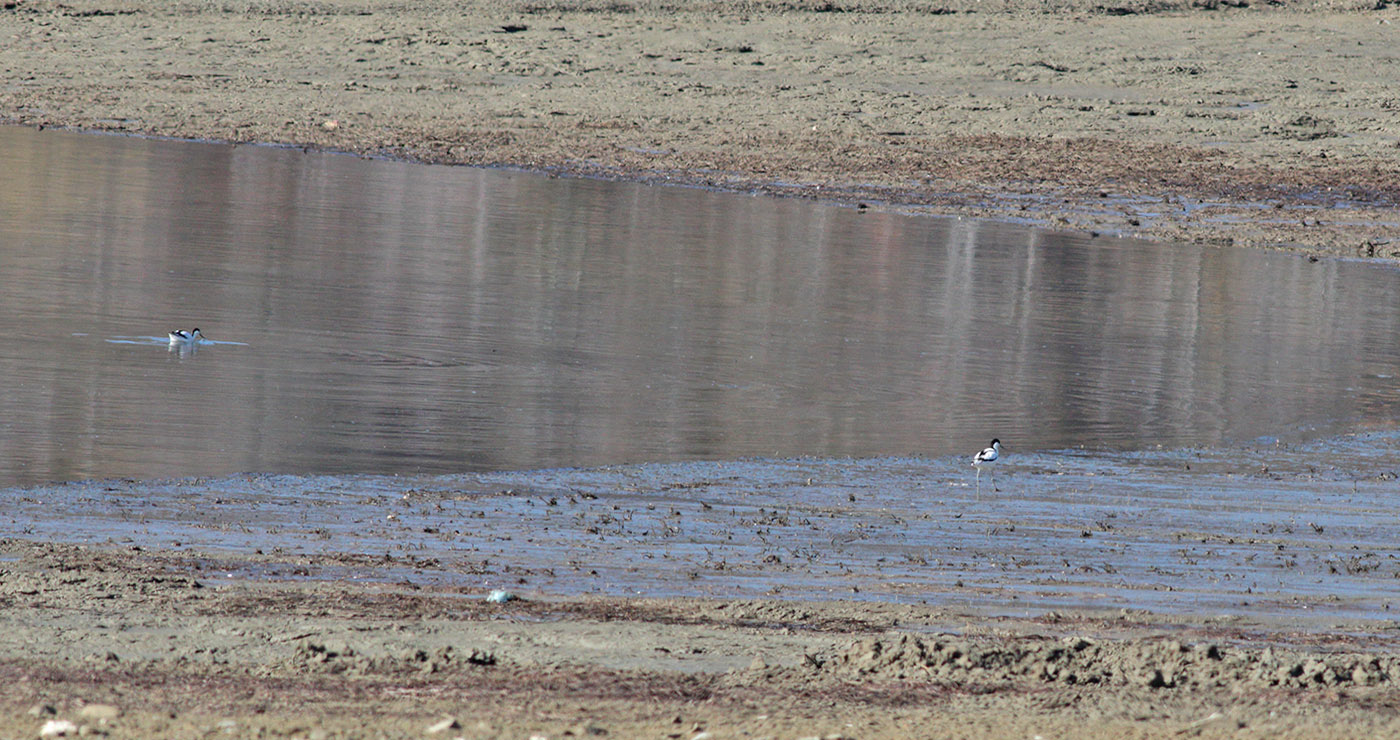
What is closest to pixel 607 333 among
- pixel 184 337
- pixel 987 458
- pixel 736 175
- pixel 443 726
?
pixel 184 337

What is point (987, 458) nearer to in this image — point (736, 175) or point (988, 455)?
point (988, 455)

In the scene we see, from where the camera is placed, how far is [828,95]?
28391mm

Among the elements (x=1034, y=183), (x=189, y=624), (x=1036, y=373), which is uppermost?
(x=1034, y=183)

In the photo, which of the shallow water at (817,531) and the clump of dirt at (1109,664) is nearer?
the clump of dirt at (1109,664)

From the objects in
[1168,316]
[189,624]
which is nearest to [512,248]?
[1168,316]

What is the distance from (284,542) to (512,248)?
1051 cm

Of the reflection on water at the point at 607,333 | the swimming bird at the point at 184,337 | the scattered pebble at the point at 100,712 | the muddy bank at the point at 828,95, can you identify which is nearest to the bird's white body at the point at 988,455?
the reflection on water at the point at 607,333

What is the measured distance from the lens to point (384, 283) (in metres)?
15.3

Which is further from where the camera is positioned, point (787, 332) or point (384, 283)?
point (384, 283)

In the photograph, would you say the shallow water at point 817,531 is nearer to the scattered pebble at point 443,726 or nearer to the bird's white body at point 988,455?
the bird's white body at point 988,455

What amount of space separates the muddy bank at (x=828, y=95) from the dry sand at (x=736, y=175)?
8 centimetres

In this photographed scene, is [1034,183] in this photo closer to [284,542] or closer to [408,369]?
[408,369]

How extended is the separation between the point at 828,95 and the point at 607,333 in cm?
1582

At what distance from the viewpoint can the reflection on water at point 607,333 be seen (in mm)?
9898
